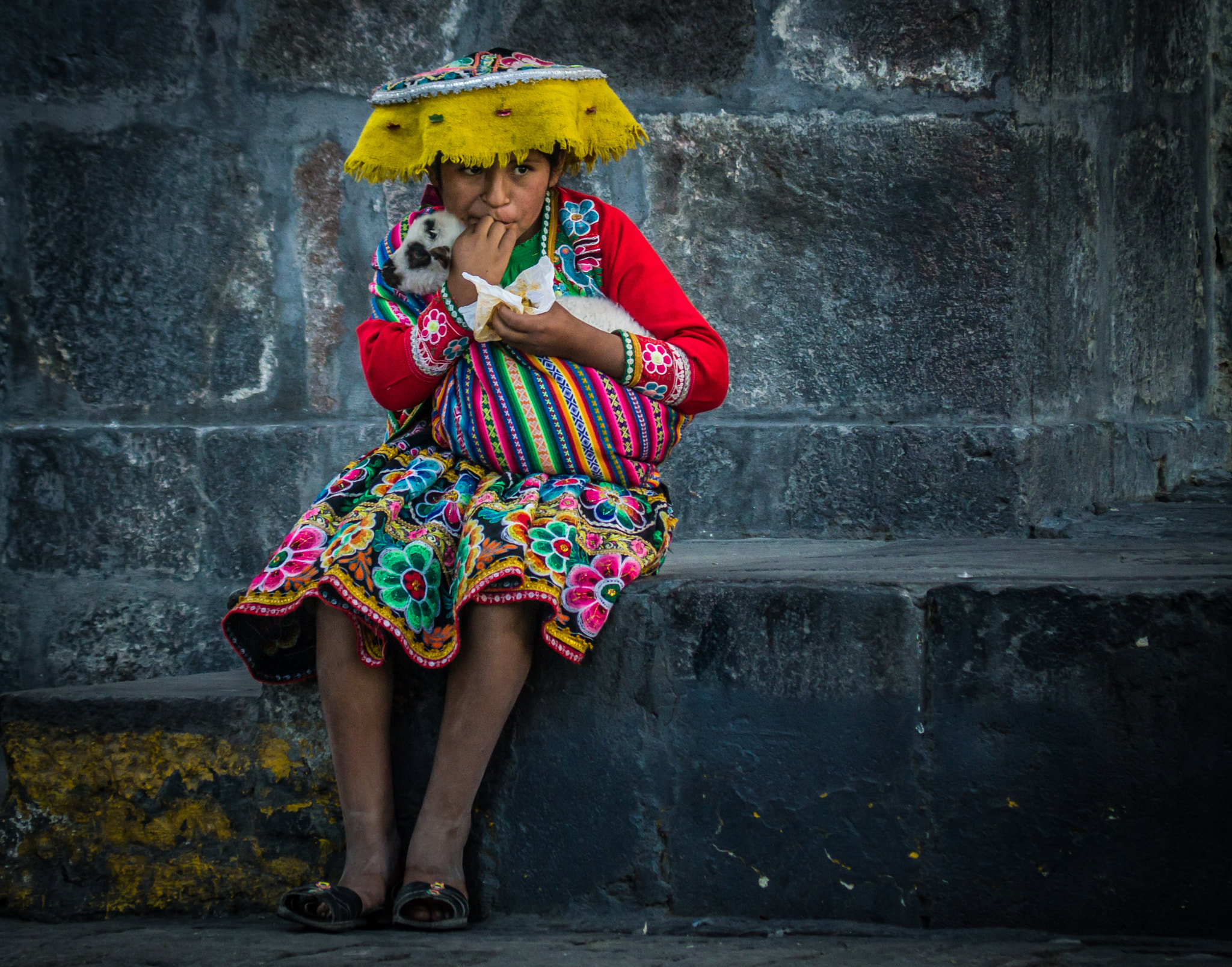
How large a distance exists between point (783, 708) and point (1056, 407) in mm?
1528

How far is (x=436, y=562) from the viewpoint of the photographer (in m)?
1.83

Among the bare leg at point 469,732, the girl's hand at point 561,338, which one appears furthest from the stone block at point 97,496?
the bare leg at point 469,732

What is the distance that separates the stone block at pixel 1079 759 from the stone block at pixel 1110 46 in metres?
1.66

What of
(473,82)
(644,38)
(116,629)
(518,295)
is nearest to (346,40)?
(644,38)

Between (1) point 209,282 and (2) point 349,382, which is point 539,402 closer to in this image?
(2) point 349,382

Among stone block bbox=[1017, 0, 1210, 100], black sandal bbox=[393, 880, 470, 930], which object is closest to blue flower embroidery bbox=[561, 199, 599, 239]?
black sandal bbox=[393, 880, 470, 930]

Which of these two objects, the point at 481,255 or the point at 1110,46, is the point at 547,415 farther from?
the point at 1110,46

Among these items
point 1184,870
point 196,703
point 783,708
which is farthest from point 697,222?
point 1184,870

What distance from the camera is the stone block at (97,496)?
8.86ft

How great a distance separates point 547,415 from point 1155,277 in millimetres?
2143

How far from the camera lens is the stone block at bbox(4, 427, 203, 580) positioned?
8.86ft

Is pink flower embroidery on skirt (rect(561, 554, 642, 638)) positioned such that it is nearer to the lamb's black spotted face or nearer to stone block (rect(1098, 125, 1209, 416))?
the lamb's black spotted face

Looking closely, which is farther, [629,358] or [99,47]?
[99,47]

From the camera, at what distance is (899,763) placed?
1768mm
